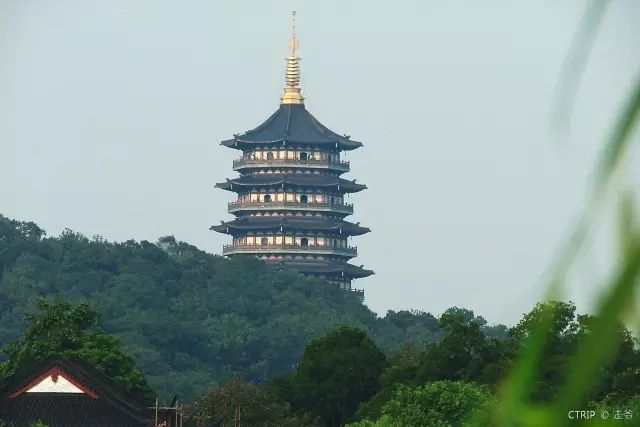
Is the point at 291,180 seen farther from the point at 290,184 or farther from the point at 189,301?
the point at 189,301

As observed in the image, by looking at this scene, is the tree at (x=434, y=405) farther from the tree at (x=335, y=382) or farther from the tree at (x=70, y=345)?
the tree at (x=335, y=382)

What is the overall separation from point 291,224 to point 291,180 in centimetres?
279

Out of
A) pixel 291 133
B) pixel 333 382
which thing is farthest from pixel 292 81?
pixel 333 382

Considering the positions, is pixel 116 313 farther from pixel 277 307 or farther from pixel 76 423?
pixel 76 423

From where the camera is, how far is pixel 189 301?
112 m

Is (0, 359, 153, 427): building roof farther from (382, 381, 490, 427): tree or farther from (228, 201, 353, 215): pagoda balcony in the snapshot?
(228, 201, 353, 215): pagoda balcony

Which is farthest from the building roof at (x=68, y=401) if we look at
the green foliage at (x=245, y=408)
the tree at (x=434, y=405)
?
the green foliage at (x=245, y=408)

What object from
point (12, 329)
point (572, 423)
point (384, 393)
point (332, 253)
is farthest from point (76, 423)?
point (332, 253)

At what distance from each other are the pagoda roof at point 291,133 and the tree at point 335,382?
192ft

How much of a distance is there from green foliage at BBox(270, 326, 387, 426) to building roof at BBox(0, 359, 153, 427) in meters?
16.6

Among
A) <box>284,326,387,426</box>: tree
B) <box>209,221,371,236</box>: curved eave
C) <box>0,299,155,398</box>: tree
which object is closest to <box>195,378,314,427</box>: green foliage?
<box>284,326,387,426</box>: tree

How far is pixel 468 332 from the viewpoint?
2276 inches

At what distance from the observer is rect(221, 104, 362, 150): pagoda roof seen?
12175 cm

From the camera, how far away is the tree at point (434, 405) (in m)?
41.8
